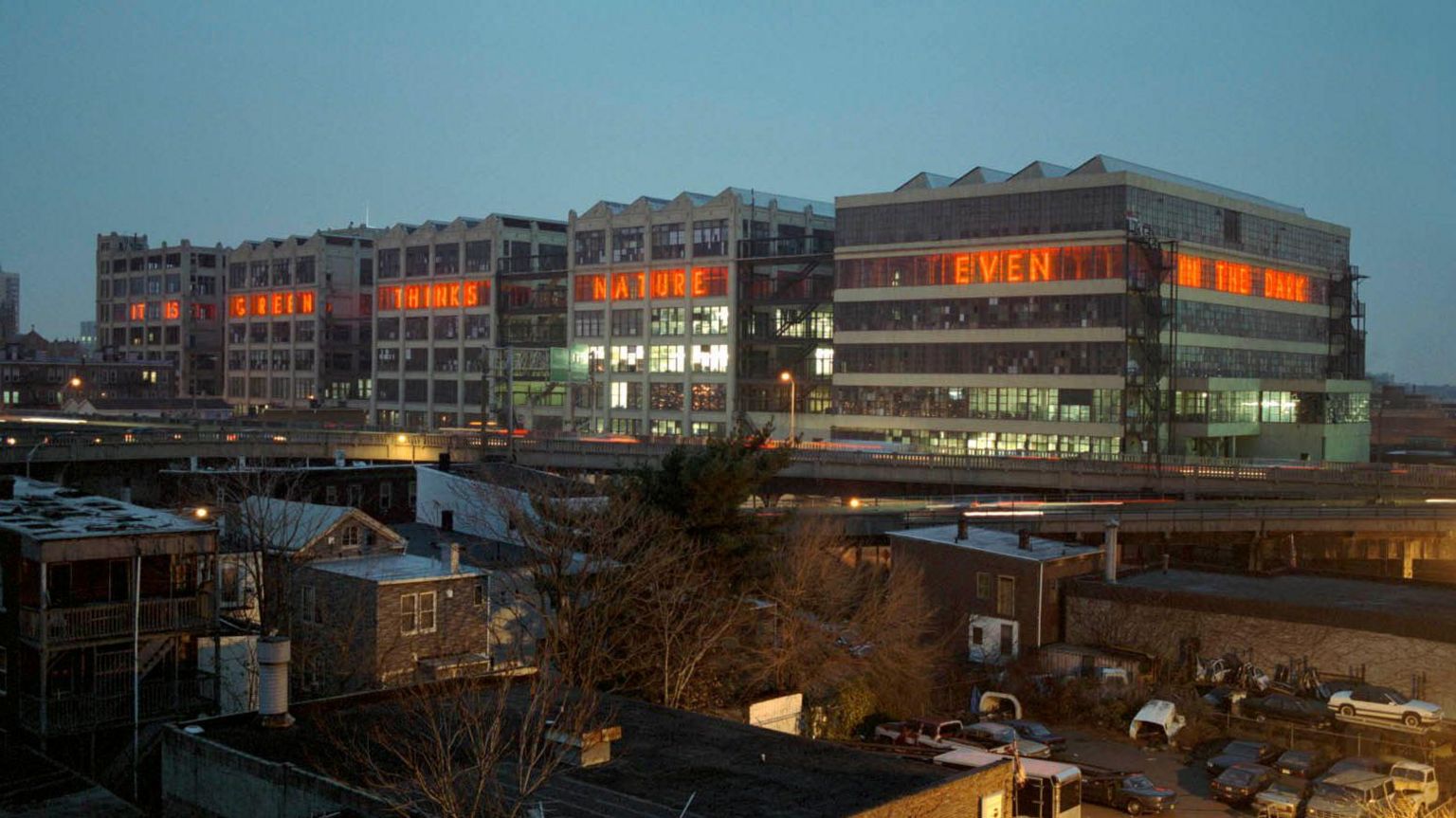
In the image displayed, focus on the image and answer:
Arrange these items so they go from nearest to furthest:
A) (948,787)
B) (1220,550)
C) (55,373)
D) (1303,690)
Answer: (948,787) < (1303,690) < (1220,550) < (55,373)

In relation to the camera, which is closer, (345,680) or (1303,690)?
(345,680)

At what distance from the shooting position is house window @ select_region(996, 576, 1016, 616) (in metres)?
49.0

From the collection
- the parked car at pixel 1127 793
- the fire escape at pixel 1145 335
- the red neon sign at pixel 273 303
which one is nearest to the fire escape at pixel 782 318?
the fire escape at pixel 1145 335

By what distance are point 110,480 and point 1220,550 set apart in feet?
217

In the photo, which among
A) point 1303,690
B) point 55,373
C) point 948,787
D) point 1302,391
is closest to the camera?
point 948,787

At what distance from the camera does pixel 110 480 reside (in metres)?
87.1

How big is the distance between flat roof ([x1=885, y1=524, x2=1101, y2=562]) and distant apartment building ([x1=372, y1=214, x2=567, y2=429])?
86215mm

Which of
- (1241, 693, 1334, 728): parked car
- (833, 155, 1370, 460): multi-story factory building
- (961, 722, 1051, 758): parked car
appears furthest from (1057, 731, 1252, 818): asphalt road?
(833, 155, 1370, 460): multi-story factory building

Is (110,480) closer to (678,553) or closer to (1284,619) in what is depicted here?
(678,553)

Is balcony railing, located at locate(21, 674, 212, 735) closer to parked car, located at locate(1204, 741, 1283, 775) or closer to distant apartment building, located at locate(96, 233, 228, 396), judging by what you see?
parked car, located at locate(1204, 741, 1283, 775)

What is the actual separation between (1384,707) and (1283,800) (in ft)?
28.2

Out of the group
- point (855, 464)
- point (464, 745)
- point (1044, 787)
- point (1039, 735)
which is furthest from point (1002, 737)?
point (855, 464)

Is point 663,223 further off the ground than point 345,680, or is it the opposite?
point 663,223

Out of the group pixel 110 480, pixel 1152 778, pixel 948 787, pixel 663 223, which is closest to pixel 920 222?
pixel 663 223
